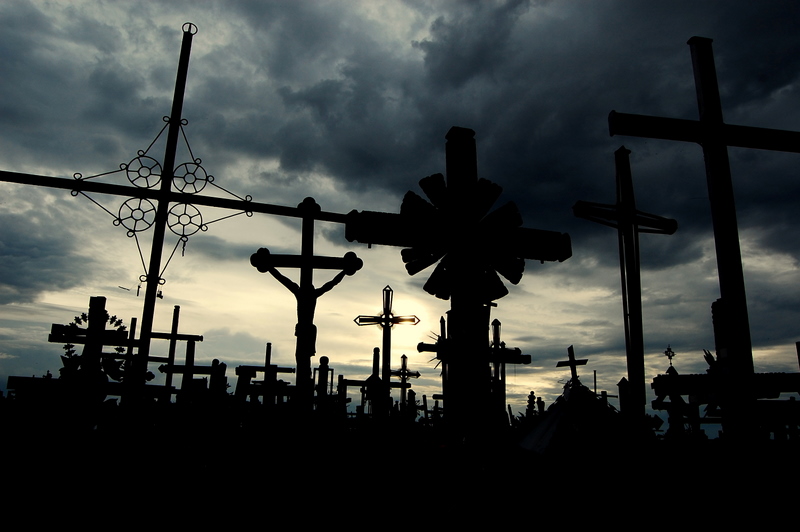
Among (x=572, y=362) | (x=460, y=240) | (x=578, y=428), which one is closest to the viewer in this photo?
(x=578, y=428)

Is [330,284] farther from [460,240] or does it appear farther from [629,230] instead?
[629,230]

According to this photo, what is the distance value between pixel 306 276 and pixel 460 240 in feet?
16.6

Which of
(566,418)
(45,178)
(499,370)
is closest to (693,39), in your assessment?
(566,418)

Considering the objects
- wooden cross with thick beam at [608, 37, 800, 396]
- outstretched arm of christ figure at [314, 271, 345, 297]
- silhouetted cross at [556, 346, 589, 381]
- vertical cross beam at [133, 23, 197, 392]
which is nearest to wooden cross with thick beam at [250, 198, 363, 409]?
outstretched arm of christ figure at [314, 271, 345, 297]

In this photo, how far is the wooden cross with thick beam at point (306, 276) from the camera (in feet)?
30.8

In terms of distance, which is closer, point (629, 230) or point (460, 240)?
point (460, 240)

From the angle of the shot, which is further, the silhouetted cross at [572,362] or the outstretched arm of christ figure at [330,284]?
the silhouetted cross at [572,362]

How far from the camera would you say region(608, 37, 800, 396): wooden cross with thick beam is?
4855 mm

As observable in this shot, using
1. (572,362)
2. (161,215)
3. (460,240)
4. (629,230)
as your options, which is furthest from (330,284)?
(572,362)

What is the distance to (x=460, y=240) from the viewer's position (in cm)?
552

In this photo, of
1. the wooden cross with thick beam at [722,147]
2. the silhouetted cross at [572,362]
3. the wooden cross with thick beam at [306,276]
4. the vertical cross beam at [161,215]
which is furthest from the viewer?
the silhouetted cross at [572,362]

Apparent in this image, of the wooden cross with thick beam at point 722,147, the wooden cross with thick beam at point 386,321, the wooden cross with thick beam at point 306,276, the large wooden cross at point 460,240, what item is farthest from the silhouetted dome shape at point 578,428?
the wooden cross with thick beam at point 386,321

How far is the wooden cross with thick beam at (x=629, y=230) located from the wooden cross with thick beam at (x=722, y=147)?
5050mm

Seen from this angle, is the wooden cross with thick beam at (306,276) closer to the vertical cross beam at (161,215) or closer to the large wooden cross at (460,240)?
the vertical cross beam at (161,215)
